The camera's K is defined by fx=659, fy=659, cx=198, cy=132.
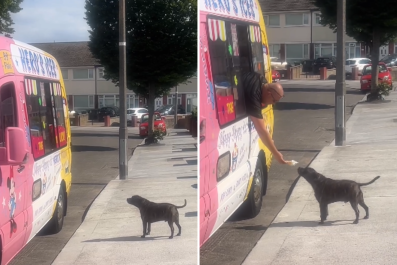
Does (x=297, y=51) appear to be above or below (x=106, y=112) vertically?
above

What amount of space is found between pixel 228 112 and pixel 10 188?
78 centimetres

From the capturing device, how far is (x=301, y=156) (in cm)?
264

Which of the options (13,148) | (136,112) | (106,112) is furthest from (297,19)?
(13,148)

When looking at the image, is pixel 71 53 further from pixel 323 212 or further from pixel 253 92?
pixel 323 212

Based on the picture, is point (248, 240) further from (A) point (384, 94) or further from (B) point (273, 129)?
(A) point (384, 94)

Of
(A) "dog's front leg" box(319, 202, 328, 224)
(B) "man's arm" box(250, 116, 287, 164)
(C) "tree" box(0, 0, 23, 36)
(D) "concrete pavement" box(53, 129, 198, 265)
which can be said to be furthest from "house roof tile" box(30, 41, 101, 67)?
(A) "dog's front leg" box(319, 202, 328, 224)

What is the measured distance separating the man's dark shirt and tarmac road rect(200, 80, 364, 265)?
0.17 m

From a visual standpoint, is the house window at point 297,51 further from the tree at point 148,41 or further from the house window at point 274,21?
the tree at point 148,41

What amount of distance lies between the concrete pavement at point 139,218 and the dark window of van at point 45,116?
309mm

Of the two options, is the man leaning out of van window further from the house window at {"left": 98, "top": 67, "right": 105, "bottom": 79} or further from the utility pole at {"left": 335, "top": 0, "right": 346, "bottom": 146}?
the house window at {"left": 98, "top": 67, "right": 105, "bottom": 79}

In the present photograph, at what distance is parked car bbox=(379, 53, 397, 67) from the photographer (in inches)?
106

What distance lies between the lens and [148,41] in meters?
2.55

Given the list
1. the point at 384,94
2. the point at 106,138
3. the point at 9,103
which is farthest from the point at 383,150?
the point at 9,103

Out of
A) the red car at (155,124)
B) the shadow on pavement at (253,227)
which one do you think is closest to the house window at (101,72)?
the red car at (155,124)
